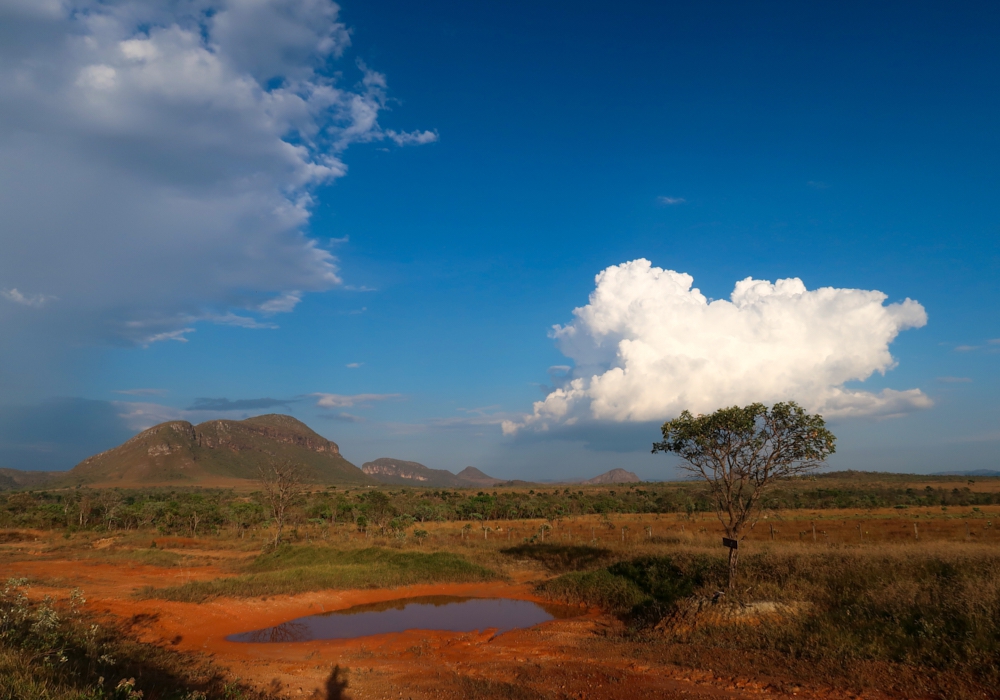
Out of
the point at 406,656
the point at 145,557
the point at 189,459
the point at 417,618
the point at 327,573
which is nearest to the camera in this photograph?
the point at 406,656

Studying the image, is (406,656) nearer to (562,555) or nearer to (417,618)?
(417,618)

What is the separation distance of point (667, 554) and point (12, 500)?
223 feet

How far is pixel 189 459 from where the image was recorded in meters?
150

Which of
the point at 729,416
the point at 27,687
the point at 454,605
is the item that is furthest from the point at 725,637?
the point at 27,687

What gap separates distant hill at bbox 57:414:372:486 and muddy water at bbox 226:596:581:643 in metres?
110

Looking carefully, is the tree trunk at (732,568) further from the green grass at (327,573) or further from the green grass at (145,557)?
the green grass at (145,557)

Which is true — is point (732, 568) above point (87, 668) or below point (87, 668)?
below

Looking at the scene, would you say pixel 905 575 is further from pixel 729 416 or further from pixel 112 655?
pixel 112 655

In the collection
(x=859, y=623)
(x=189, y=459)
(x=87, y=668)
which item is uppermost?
(x=87, y=668)

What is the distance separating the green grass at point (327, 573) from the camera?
73.2 feet

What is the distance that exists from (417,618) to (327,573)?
25.1 feet

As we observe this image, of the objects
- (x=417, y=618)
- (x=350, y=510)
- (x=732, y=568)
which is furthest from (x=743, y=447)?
(x=350, y=510)

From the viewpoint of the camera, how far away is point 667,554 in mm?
23938

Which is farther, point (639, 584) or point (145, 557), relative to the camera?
point (145, 557)
